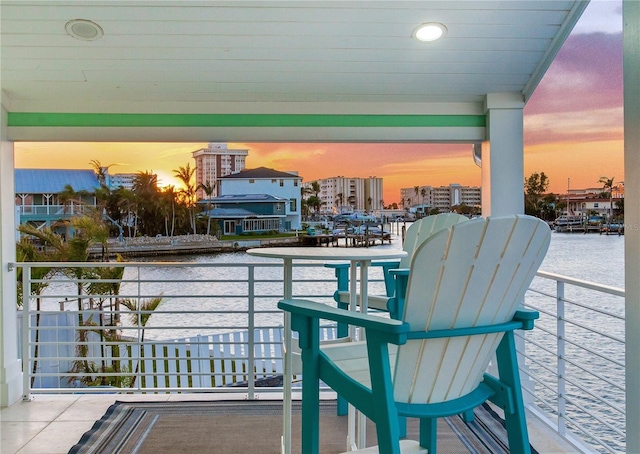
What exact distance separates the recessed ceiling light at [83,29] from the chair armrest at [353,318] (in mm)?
2049

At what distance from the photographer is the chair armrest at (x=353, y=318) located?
1230mm

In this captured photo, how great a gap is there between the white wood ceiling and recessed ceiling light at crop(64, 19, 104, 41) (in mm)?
30

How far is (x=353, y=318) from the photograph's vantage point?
1.34 metres

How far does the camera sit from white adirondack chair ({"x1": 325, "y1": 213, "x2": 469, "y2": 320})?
8.96ft

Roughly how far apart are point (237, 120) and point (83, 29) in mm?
1047

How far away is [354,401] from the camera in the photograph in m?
1.42

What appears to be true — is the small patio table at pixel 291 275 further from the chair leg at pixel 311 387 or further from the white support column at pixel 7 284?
the white support column at pixel 7 284

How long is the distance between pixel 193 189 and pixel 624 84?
17.2ft

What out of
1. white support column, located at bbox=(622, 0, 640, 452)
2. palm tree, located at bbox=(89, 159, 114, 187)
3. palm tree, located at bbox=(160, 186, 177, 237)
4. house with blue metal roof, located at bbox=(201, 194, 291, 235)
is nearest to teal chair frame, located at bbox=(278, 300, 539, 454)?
white support column, located at bbox=(622, 0, 640, 452)

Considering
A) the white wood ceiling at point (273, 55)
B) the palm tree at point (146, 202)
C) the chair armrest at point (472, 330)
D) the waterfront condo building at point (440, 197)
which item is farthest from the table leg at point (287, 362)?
the palm tree at point (146, 202)

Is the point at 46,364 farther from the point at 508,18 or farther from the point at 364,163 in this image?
the point at 508,18

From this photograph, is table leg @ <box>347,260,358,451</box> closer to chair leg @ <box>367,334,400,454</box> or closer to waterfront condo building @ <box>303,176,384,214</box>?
chair leg @ <box>367,334,400,454</box>

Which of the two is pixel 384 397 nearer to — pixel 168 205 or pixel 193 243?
pixel 193 243

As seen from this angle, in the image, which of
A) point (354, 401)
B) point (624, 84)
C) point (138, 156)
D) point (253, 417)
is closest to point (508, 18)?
point (624, 84)
